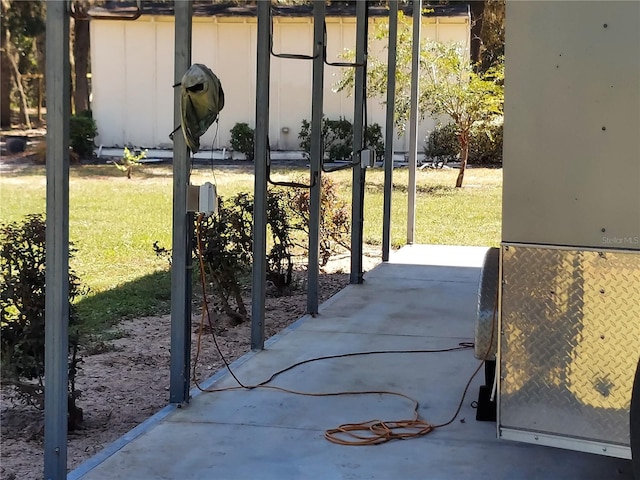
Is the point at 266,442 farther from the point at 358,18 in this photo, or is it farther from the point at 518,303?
the point at 358,18

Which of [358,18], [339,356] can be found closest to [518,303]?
[339,356]

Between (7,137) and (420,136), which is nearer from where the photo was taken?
(420,136)

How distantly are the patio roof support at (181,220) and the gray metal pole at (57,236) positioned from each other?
1016 mm

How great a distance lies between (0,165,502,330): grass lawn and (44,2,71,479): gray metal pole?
3.35 metres

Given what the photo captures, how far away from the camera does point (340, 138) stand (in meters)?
17.8

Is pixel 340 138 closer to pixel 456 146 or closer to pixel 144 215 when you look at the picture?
pixel 456 146

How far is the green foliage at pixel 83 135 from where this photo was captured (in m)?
19.3

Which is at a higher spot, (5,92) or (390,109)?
(5,92)

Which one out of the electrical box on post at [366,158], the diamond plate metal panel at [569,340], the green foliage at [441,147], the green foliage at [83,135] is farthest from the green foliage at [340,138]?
the diamond plate metal panel at [569,340]

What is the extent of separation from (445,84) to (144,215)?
5490 mm

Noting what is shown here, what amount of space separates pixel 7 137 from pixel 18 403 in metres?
16.7

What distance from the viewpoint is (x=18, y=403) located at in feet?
15.5

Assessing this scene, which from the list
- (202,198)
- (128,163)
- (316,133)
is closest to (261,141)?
(316,133)

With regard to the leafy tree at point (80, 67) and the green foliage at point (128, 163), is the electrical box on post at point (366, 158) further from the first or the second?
the leafy tree at point (80, 67)
